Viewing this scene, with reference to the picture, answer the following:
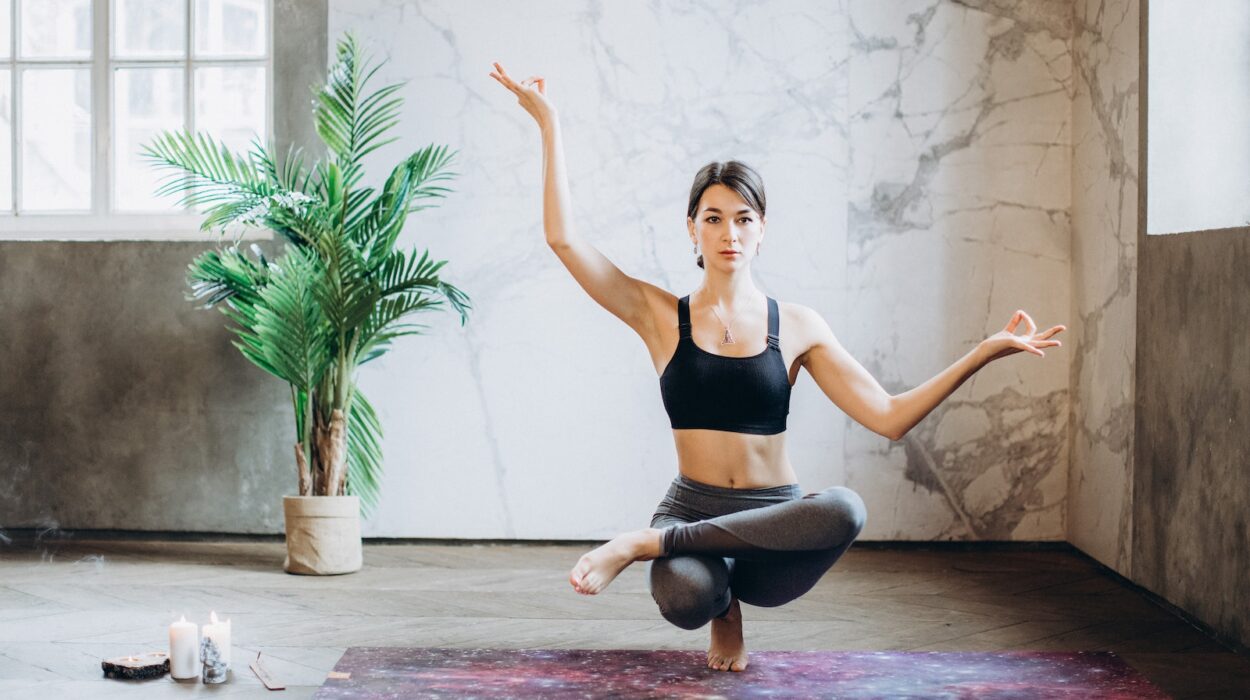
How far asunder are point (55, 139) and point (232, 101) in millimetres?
734

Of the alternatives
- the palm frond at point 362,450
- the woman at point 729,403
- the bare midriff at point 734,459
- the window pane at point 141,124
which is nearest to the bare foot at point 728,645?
the woman at point 729,403

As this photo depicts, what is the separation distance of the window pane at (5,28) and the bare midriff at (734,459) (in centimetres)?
354

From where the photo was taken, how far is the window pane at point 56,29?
15.8 feet

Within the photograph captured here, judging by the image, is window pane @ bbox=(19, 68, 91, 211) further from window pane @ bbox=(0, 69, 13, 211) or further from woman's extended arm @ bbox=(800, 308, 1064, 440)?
woman's extended arm @ bbox=(800, 308, 1064, 440)

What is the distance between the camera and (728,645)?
284 centimetres

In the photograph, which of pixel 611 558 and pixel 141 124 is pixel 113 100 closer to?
pixel 141 124

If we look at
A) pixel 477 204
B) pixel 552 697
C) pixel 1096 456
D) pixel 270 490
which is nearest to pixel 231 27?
pixel 477 204

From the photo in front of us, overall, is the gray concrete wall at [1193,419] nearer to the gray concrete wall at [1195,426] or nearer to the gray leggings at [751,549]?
the gray concrete wall at [1195,426]

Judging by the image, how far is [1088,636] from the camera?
3.35m

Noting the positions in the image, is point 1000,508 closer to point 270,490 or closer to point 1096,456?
point 1096,456

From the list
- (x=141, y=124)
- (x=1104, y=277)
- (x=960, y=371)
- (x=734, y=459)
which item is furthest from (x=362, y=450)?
(x=1104, y=277)

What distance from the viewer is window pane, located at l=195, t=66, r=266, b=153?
4.75m

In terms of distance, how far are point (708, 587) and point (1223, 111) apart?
7.51ft

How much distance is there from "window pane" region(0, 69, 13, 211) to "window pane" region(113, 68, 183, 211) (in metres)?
0.44
